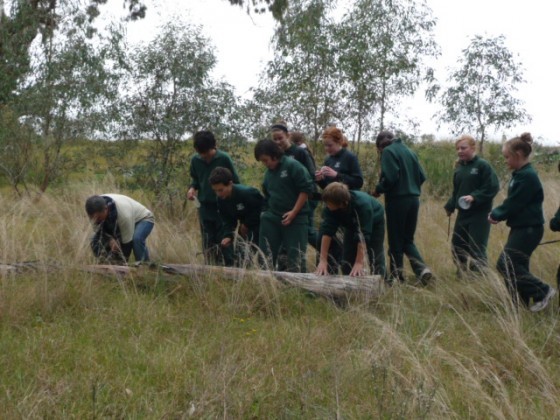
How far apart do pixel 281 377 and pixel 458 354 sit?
1.24 meters

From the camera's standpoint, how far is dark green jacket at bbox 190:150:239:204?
831 cm

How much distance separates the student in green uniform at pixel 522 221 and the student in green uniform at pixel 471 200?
1063mm

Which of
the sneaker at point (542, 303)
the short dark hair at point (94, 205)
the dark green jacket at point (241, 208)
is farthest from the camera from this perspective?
the dark green jacket at point (241, 208)

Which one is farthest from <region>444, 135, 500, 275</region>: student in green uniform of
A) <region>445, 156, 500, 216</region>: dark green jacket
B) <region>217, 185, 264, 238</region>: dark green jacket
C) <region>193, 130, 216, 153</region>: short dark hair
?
<region>193, 130, 216, 153</region>: short dark hair

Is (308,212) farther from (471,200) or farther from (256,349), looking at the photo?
(256,349)

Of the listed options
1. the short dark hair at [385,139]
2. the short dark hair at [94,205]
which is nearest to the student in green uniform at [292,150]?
the short dark hair at [385,139]

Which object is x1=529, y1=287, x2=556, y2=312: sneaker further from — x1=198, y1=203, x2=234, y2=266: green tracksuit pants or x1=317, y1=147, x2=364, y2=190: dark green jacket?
x1=198, y1=203, x2=234, y2=266: green tracksuit pants

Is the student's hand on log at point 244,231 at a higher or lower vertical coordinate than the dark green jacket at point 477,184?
lower

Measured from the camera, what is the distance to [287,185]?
300 inches

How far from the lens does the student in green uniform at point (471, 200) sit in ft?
25.8

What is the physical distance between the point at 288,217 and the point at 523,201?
2197mm

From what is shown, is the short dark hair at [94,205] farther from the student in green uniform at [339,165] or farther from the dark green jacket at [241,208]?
the student in green uniform at [339,165]

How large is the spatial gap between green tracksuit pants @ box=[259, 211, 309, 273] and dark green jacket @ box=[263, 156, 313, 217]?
87mm

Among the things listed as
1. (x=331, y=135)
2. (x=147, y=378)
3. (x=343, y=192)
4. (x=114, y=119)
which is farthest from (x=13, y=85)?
(x=147, y=378)
